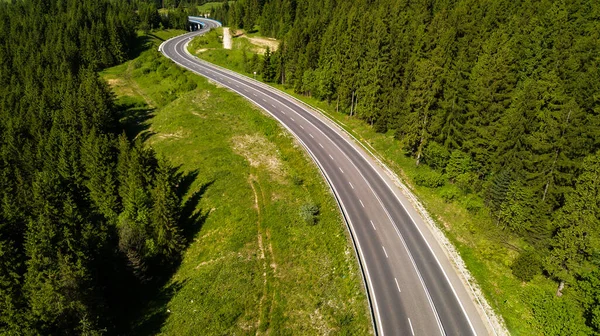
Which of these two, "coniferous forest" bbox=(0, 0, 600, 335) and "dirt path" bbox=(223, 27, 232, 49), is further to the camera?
"dirt path" bbox=(223, 27, 232, 49)

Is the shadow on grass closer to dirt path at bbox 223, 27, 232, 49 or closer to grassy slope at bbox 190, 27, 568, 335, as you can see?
grassy slope at bbox 190, 27, 568, 335

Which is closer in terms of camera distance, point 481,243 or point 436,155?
point 481,243

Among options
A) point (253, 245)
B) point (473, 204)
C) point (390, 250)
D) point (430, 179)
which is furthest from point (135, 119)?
point (473, 204)

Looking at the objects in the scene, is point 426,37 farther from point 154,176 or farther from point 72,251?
point 72,251

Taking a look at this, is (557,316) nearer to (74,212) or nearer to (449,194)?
(449,194)

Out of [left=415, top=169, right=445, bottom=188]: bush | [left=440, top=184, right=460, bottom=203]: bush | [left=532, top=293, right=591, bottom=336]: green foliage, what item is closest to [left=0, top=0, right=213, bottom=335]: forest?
[left=415, top=169, right=445, bottom=188]: bush

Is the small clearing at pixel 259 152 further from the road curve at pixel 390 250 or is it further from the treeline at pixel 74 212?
the treeline at pixel 74 212
